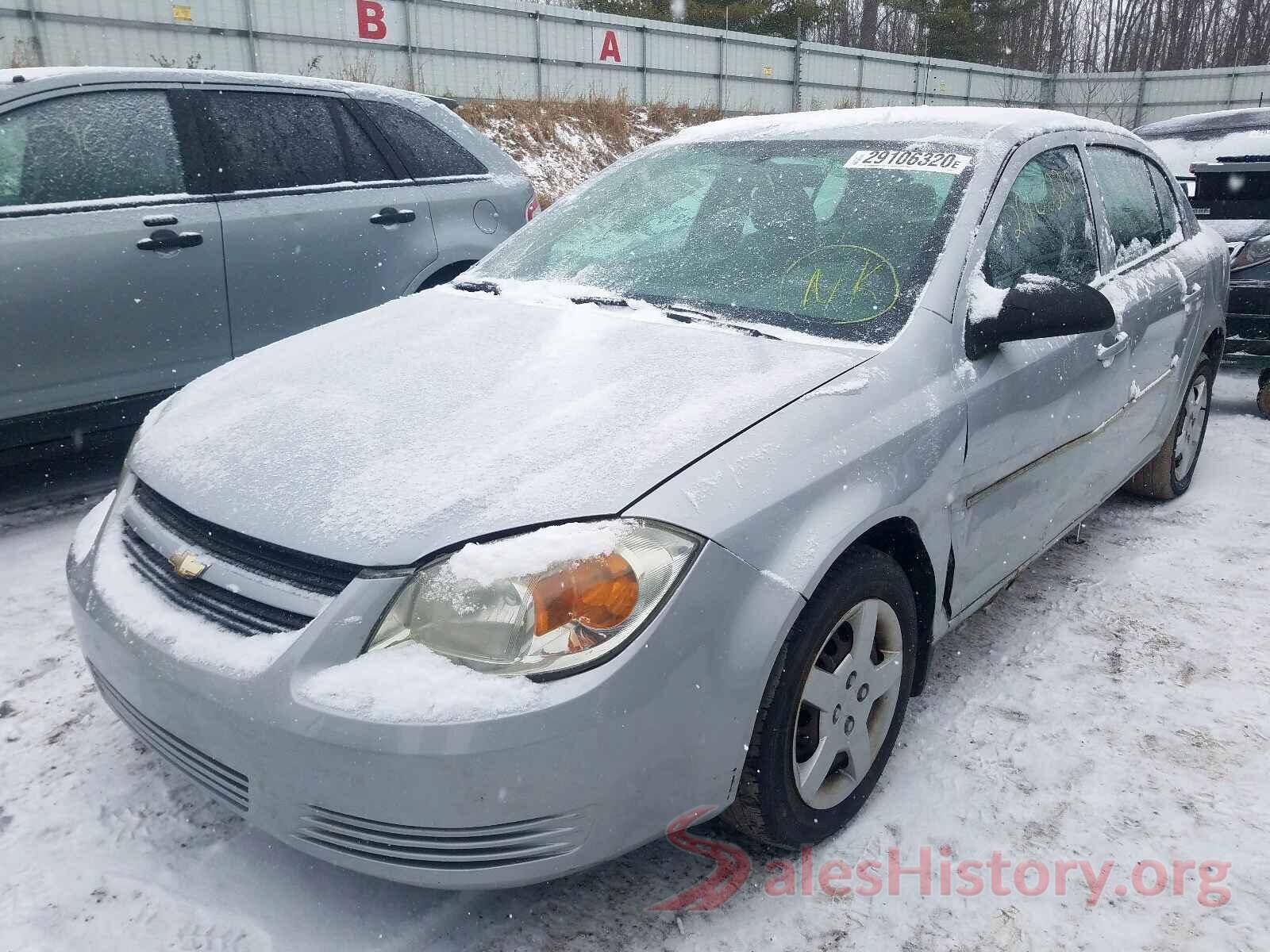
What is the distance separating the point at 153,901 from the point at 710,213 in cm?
224

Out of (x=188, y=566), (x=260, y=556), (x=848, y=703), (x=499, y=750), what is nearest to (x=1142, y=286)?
(x=848, y=703)

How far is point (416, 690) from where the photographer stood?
63.5 inches

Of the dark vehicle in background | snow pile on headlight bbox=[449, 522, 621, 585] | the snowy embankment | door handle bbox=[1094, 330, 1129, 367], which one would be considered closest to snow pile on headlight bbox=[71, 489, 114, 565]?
snow pile on headlight bbox=[449, 522, 621, 585]

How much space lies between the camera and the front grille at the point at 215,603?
5.74 ft

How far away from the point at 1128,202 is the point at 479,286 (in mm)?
2437

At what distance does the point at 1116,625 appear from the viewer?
3238 millimetres

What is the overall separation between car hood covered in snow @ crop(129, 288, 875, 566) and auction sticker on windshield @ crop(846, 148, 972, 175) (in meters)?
0.79

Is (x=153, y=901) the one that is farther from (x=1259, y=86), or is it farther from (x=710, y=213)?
(x=1259, y=86)

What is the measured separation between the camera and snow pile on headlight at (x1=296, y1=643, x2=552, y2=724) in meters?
1.59

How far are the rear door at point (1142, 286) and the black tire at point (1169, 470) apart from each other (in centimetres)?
26

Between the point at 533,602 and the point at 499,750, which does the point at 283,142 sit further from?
the point at 499,750

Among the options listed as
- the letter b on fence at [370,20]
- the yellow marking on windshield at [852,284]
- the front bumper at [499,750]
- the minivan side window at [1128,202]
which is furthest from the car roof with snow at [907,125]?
the letter b on fence at [370,20]

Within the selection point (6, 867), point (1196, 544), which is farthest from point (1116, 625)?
point (6, 867)

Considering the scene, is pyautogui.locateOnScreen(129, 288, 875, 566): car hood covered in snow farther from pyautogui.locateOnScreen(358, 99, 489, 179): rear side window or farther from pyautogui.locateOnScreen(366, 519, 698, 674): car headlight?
pyautogui.locateOnScreen(358, 99, 489, 179): rear side window
